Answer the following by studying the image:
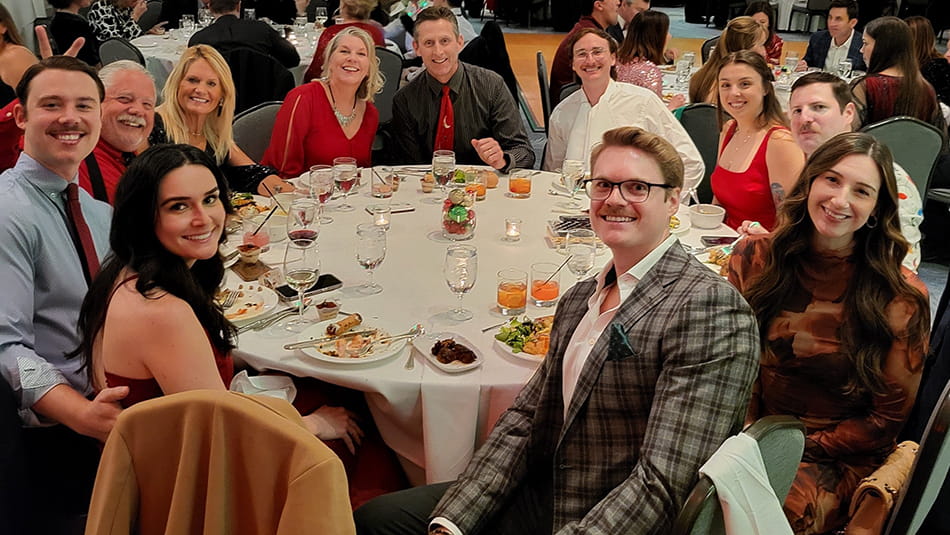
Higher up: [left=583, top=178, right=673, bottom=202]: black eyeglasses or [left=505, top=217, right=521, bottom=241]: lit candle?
[left=583, top=178, right=673, bottom=202]: black eyeglasses

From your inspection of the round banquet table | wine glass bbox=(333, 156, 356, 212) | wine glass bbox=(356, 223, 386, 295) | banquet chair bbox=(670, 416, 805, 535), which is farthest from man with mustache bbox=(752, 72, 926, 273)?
banquet chair bbox=(670, 416, 805, 535)

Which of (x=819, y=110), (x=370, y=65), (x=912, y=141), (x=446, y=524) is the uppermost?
(x=370, y=65)

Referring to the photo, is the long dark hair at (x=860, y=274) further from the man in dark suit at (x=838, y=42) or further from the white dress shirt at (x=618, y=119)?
the man in dark suit at (x=838, y=42)

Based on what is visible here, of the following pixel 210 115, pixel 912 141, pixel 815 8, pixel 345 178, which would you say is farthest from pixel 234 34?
pixel 815 8

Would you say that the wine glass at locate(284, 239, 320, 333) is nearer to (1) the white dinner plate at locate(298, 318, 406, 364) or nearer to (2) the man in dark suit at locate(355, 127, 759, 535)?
(1) the white dinner plate at locate(298, 318, 406, 364)

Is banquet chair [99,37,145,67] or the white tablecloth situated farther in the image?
the white tablecloth

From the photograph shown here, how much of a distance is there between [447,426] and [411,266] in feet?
2.38

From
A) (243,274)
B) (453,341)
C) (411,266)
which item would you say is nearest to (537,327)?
(453,341)

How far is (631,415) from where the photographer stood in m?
1.72

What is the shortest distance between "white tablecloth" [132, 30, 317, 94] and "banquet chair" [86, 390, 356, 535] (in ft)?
16.5

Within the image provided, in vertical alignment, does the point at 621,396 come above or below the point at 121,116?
below

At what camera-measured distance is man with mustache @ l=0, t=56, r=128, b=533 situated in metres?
1.86

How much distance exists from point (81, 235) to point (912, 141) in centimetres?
365

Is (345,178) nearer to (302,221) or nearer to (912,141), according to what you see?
(302,221)
